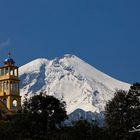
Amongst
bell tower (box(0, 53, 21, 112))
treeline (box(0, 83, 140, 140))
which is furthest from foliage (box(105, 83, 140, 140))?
bell tower (box(0, 53, 21, 112))

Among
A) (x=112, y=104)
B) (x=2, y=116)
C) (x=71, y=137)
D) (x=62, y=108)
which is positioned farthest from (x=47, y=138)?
(x=2, y=116)

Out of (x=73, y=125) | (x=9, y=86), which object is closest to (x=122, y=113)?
(x=73, y=125)

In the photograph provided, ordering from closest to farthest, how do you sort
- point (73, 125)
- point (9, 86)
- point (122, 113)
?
1. point (73, 125)
2. point (122, 113)
3. point (9, 86)

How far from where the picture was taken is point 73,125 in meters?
81.8

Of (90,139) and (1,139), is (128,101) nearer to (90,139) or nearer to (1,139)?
(90,139)

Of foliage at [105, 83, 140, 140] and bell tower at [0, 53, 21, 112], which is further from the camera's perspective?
bell tower at [0, 53, 21, 112]

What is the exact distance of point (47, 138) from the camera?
256ft

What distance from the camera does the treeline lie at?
7794 cm

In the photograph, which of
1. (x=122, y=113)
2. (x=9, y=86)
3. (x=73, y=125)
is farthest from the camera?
(x=9, y=86)

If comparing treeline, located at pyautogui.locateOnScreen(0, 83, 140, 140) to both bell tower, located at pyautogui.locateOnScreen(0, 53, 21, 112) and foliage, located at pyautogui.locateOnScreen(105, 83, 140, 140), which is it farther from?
bell tower, located at pyautogui.locateOnScreen(0, 53, 21, 112)

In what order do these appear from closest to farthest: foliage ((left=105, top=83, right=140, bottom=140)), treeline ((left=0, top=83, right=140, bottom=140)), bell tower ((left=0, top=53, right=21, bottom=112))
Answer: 1. treeline ((left=0, top=83, right=140, bottom=140))
2. foliage ((left=105, top=83, right=140, bottom=140))
3. bell tower ((left=0, top=53, right=21, bottom=112))

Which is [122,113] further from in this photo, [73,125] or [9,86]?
[9,86]

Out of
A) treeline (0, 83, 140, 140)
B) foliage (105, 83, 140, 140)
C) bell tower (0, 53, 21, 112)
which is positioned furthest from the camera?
bell tower (0, 53, 21, 112)

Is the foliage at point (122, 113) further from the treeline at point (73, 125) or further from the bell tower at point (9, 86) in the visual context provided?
the bell tower at point (9, 86)
